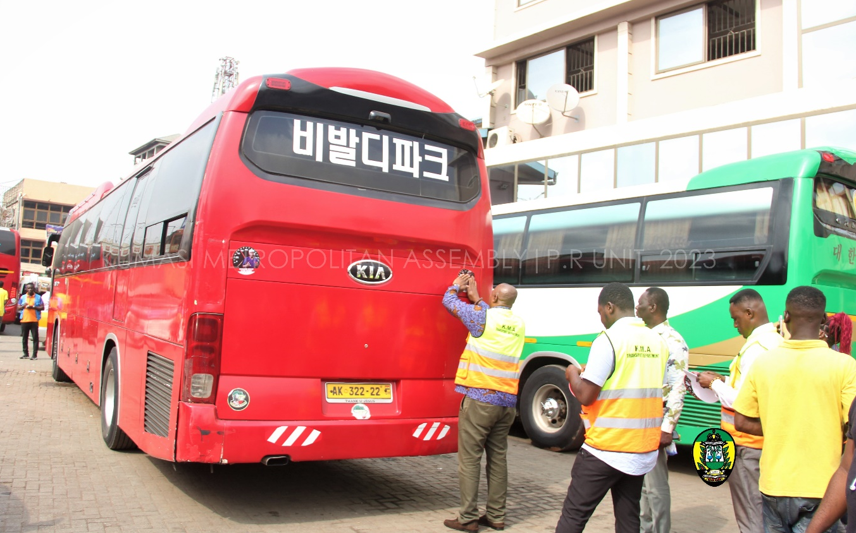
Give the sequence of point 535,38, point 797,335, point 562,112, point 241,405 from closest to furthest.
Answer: point 797,335 → point 241,405 → point 562,112 → point 535,38

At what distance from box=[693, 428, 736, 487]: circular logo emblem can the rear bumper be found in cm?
200

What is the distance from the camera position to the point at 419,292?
5.74 metres

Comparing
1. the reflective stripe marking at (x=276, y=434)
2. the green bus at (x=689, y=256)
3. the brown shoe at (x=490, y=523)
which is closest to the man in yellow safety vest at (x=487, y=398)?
the brown shoe at (x=490, y=523)

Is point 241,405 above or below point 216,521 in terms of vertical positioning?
above

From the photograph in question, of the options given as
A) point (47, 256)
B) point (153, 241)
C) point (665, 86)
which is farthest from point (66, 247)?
point (665, 86)

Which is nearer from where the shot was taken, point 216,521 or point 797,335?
point 797,335

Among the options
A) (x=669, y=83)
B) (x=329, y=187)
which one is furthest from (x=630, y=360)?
(x=669, y=83)

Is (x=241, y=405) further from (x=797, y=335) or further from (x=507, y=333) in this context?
(x=797, y=335)

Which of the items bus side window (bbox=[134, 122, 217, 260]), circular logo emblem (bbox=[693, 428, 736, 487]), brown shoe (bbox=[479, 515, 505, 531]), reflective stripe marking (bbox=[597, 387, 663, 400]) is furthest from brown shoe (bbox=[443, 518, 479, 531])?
bus side window (bbox=[134, 122, 217, 260])

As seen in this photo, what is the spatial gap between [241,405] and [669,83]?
594 inches

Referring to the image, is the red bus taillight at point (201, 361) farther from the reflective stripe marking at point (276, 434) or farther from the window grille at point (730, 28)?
the window grille at point (730, 28)

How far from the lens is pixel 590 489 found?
3812 mm

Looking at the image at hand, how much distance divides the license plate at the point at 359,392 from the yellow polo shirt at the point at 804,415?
9.60 feet

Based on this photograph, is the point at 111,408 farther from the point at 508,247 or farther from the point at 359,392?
the point at 508,247
